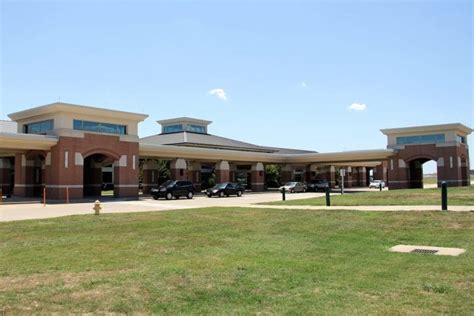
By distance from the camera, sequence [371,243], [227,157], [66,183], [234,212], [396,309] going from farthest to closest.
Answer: [227,157], [66,183], [234,212], [371,243], [396,309]

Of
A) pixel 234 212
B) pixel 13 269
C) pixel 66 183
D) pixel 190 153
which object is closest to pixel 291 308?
pixel 13 269

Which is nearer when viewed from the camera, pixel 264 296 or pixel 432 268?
pixel 264 296

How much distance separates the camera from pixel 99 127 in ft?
125

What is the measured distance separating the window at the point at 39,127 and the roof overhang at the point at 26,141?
1.67 m

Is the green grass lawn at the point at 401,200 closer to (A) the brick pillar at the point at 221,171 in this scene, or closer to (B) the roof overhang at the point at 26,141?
(B) the roof overhang at the point at 26,141

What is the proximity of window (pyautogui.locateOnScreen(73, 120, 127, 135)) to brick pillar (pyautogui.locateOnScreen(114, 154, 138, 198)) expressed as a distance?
7.45ft

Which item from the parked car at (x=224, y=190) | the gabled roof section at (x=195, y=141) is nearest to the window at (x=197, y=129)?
the gabled roof section at (x=195, y=141)

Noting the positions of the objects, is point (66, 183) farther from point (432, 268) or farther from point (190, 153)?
point (432, 268)

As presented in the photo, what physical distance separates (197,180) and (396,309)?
49.2 meters

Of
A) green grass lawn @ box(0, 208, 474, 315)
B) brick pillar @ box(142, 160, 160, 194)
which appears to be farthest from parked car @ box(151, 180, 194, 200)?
green grass lawn @ box(0, 208, 474, 315)

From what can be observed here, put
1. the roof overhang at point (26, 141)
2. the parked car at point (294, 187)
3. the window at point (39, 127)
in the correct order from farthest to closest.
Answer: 1. the parked car at point (294, 187)
2. the window at point (39, 127)
3. the roof overhang at point (26, 141)

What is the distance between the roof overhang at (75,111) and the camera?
3516cm

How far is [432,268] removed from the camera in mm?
8789

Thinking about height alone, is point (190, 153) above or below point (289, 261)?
above
